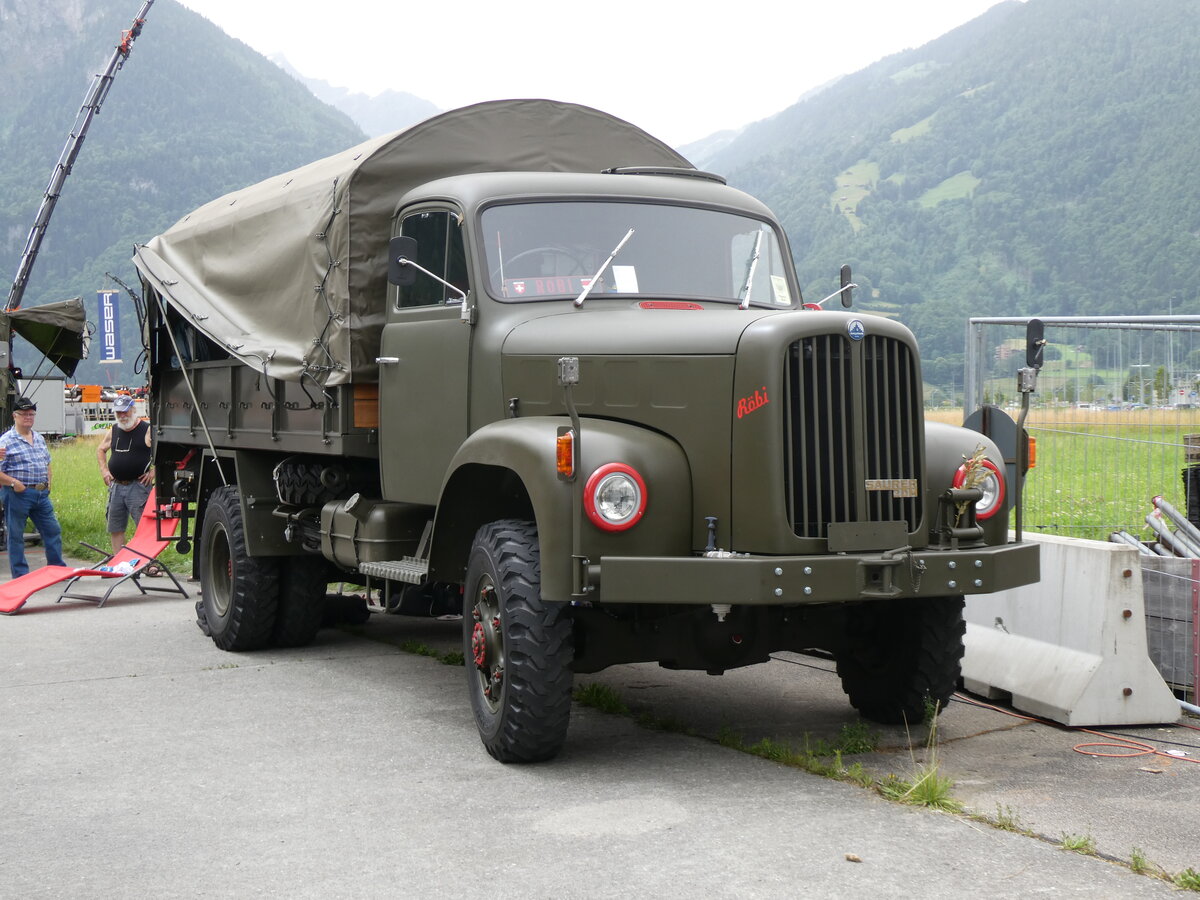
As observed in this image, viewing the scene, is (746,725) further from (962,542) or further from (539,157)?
(539,157)

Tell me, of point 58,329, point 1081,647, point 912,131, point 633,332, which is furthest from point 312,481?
point 912,131

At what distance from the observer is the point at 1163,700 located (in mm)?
6766

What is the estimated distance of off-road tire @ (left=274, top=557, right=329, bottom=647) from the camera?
9.38 m

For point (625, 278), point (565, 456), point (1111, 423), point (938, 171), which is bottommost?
point (565, 456)

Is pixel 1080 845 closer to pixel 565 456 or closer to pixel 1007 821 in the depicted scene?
pixel 1007 821

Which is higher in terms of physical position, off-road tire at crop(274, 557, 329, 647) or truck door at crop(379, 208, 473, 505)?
truck door at crop(379, 208, 473, 505)

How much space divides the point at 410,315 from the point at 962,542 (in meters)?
3.17

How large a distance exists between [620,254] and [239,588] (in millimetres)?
3745

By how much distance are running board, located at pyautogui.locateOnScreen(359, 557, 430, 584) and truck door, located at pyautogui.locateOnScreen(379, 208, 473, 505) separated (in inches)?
13.2

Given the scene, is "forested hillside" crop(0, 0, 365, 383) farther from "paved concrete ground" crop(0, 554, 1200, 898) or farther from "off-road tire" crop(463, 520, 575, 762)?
"off-road tire" crop(463, 520, 575, 762)

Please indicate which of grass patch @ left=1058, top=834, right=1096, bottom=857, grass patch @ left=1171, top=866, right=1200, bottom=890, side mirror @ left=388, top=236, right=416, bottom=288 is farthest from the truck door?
grass patch @ left=1171, top=866, right=1200, bottom=890

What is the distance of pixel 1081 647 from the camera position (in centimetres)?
689

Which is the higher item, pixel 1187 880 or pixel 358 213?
pixel 358 213

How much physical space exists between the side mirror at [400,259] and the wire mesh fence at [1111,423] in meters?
3.39
